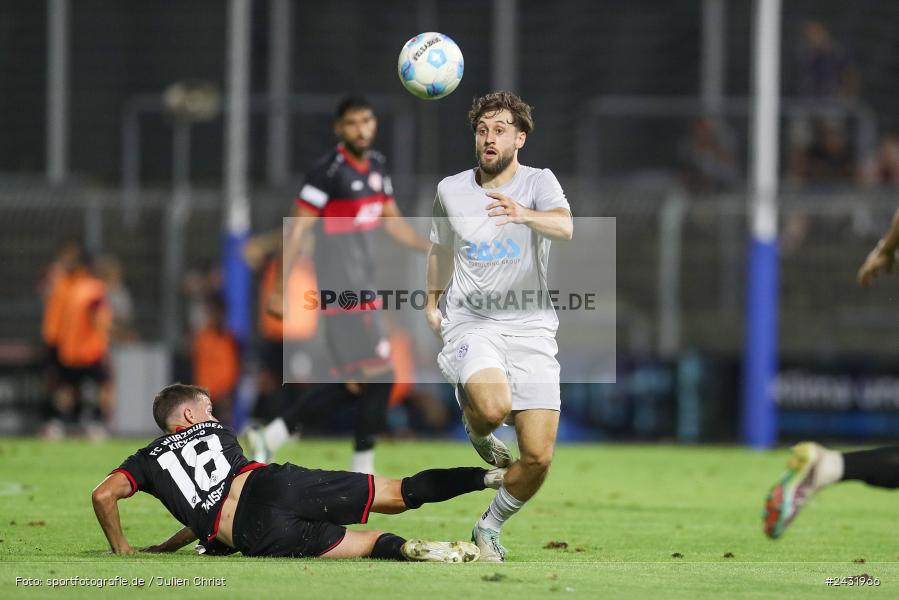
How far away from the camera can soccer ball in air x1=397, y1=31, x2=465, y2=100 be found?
9.65 m

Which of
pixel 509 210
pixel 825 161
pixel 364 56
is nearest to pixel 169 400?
pixel 509 210

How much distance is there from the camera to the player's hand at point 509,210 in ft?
25.9

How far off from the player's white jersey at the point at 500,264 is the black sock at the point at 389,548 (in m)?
1.23

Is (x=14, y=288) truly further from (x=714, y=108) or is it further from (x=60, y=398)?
(x=714, y=108)

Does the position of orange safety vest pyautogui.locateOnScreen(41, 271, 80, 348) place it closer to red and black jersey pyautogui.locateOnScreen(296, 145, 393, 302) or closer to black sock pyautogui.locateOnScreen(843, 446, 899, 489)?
red and black jersey pyautogui.locateOnScreen(296, 145, 393, 302)

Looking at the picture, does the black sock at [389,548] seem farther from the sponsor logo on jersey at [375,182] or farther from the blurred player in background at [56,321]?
the blurred player in background at [56,321]

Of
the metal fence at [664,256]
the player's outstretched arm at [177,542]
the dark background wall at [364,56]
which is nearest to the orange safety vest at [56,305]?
the metal fence at [664,256]

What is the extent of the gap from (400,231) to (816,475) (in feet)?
16.7

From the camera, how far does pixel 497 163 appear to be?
8.41 meters

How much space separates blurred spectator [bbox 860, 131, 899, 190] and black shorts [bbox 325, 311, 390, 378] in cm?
1127

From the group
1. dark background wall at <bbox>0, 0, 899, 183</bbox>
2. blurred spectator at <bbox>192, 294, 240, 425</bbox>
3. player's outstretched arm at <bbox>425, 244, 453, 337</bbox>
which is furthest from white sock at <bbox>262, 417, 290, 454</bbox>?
dark background wall at <bbox>0, 0, 899, 183</bbox>

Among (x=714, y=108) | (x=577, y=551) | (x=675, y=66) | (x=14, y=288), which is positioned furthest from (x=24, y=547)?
(x=675, y=66)

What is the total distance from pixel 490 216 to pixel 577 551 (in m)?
2.06

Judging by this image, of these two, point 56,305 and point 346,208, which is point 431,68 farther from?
point 56,305
